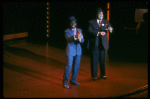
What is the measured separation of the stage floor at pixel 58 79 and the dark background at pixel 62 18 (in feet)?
9.83

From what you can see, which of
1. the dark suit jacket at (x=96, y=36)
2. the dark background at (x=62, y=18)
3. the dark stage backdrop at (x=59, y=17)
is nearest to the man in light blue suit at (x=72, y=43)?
the dark suit jacket at (x=96, y=36)

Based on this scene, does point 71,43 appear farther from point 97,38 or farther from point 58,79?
point 58,79

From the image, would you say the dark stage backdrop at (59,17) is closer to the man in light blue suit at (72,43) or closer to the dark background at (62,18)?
the dark background at (62,18)

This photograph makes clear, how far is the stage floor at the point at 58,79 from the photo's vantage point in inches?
253

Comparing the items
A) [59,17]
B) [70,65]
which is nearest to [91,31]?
[70,65]

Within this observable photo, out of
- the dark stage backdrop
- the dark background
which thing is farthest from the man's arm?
the dark stage backdrop

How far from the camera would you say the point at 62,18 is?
674 inches

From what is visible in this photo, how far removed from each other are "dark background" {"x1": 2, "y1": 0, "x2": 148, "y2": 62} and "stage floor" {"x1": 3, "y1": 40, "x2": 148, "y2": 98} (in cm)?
299

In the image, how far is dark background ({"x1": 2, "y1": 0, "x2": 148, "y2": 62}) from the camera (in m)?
15.1

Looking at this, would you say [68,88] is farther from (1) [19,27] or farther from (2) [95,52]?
(1) [19,27]

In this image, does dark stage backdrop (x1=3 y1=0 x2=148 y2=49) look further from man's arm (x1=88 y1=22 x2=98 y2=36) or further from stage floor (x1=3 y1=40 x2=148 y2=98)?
man's arm (x1=88 y1=22 x2=98 y2=36)

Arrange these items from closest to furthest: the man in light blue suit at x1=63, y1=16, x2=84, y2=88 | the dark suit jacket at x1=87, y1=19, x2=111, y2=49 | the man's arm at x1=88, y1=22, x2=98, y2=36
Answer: the man in light blue suit at x1=63, y1=16, x2=84, y2=88 < the man's arm at x1=88, y1=22, x2=98, y2=36 < the dark suit jacket at x1=87, y1=19, x2=111, y2=49

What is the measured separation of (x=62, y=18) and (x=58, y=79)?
9742 millimetres

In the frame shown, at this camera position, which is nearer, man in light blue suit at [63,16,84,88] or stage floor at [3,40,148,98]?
stage floor at [3,40,148,98]
